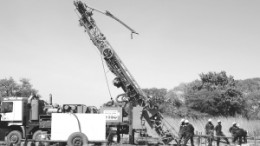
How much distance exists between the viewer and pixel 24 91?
208 ft

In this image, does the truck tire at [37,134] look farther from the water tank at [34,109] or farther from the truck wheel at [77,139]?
the truck wheel at [77,139]

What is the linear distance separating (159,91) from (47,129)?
5020 centimetres

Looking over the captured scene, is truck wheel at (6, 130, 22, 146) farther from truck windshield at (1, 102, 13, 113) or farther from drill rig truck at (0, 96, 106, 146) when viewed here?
truck windshield at (1, 102, 13, 113)

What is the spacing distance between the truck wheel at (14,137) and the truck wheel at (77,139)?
189 inches

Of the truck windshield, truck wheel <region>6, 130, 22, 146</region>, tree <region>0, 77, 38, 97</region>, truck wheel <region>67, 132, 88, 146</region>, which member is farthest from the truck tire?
tree <region>0, 77, 38, 97</region>

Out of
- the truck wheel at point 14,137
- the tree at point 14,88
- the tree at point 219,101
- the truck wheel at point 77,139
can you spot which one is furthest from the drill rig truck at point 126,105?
the tree at point 14,88

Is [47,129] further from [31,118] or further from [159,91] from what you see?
[159,91]

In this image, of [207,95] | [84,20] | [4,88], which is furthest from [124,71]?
[4,88]

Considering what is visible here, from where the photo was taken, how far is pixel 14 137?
20047mm

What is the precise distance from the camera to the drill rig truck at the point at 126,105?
2019cm

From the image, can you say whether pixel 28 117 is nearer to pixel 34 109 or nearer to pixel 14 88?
pixel 34 109

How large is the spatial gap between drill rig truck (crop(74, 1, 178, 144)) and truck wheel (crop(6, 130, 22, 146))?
5447 millimetres

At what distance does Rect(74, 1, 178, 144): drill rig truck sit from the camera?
795 inches

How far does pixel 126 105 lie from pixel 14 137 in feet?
24.0
